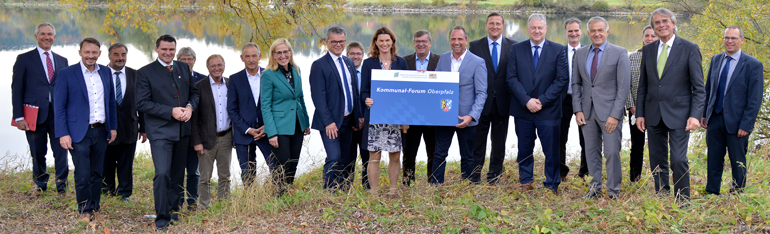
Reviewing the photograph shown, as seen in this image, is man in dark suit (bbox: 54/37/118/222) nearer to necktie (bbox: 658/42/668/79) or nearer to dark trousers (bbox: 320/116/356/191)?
dark trousers (bbox: 320/116/356/191)

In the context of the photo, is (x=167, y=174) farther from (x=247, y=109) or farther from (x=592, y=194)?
(x=592, y=194)

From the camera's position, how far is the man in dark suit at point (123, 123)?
5.84m

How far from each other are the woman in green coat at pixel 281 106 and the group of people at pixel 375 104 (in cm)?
1

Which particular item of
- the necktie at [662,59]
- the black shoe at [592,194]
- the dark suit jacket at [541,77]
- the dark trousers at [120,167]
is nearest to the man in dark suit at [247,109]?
the dark trousers at [120,167]

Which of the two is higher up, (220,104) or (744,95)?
(744,95)

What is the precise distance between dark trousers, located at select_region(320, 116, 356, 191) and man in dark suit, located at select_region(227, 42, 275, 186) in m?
0.58

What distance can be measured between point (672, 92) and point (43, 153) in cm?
688

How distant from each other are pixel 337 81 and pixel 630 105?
3122mm

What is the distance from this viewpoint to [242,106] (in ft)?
17.9

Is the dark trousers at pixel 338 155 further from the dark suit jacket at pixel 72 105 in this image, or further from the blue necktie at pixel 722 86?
the blue necktie at pixel 722 86

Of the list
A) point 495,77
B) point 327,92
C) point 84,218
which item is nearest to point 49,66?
point 84,218

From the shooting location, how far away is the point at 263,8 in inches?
375

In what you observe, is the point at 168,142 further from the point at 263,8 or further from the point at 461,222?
the point at 263,8

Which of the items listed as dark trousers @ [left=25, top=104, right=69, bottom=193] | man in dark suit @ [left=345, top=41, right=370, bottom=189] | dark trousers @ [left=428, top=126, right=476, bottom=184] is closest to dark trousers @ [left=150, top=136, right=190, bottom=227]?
man in dark suit @ [left=345, top=41, right=370, bottom=189]
